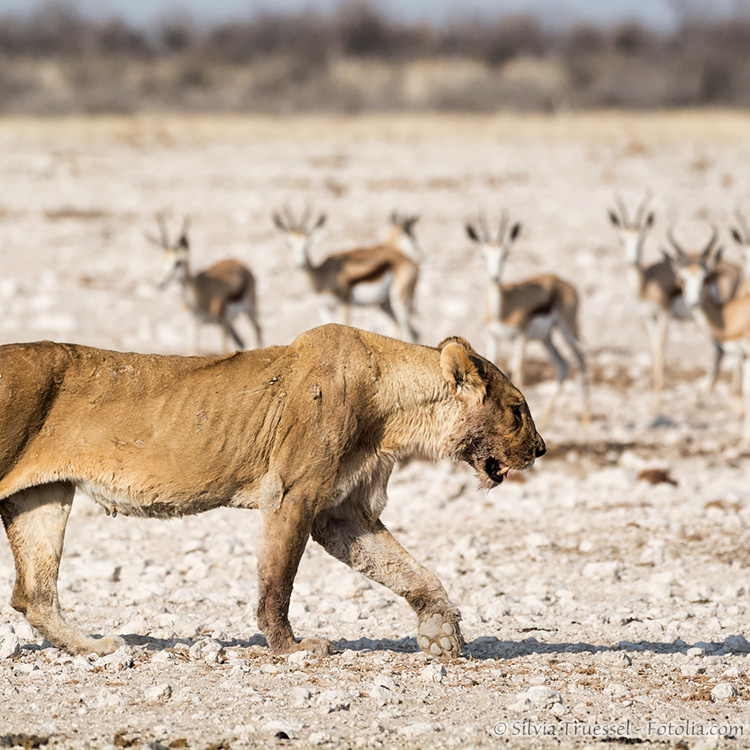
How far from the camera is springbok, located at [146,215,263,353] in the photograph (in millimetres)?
19891

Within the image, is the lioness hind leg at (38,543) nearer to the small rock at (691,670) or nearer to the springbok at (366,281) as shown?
the small rock at (691,670)

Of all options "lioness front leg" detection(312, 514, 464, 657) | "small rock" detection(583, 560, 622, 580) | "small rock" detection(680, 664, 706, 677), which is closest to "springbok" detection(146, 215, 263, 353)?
"small rock" detection(583, 560, 622, 580)

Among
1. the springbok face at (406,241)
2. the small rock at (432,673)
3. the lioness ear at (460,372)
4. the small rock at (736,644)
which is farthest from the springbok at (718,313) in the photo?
the small rock at (432,673)

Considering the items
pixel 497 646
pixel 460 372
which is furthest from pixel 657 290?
pixel 460 372

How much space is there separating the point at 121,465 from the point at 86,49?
6897cm

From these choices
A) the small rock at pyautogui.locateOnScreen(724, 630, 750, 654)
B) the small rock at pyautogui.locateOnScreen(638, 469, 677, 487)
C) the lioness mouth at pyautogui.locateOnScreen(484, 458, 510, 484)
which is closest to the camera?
the lioness mouth at pyautogui.locateOnScreen(484, 458, 510, 484)

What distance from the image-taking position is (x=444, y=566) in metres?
9.62

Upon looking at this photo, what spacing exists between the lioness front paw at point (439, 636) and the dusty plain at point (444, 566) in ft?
0.33

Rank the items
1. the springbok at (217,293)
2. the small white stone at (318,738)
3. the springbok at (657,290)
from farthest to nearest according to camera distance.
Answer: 1. the springbok at (217,293)
2. the springbok at (657,290)
3. the small white stone at (318,738)

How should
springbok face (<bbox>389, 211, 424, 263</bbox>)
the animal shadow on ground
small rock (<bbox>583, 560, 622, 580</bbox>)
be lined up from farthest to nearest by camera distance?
springbok face (<bbox>389, 211, 424, 263</bbox>) < small rock (<bbox>583, 560, 622, 580</bbox>) < the animal shadow on ground

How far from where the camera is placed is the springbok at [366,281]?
2052 cm

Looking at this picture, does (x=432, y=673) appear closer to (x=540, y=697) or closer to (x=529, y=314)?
(x=540, y=697)

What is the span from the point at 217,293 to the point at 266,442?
13.3 meters

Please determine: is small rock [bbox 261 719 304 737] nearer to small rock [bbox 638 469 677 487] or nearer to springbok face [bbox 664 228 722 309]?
small rock [bbox 638 469 677 487]
